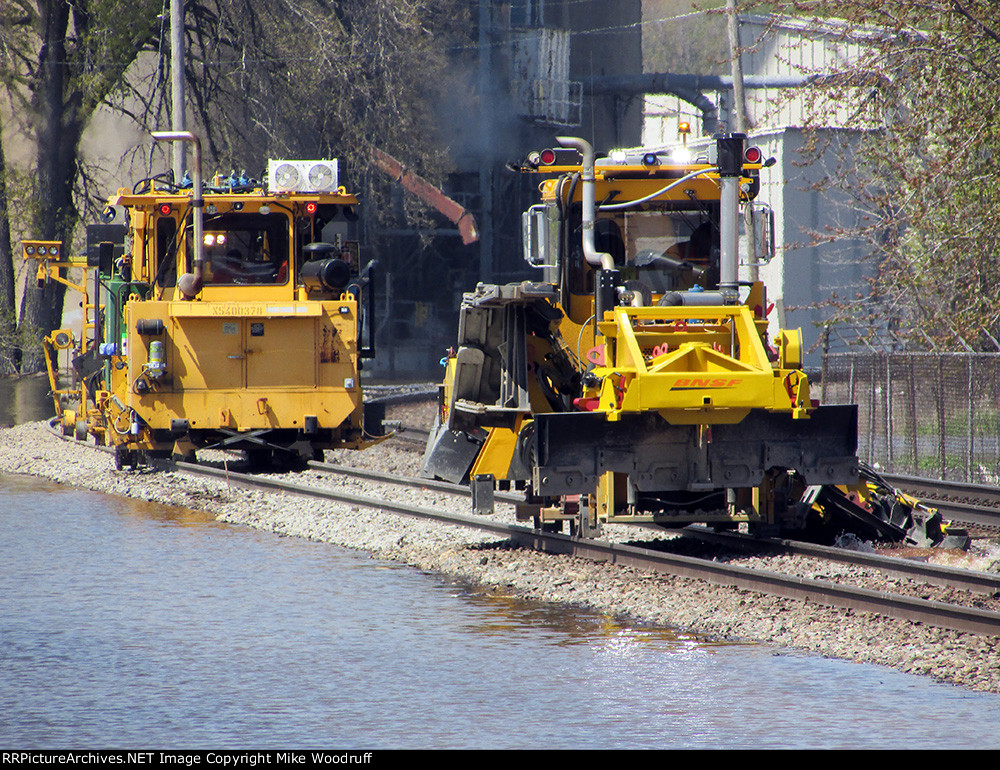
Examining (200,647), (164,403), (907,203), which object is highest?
(907,203)

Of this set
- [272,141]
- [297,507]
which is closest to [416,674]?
[297,507]

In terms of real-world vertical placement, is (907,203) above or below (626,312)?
above

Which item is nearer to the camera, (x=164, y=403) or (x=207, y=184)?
(x=164, y=403)

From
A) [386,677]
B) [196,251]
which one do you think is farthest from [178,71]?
[386,677]

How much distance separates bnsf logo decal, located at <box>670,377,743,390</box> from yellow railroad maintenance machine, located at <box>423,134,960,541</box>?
0.03 ft

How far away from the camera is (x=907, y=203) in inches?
765

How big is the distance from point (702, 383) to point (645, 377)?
0.43m

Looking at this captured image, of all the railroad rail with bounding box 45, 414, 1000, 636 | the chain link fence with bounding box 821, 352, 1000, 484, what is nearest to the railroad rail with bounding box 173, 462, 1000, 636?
the railroad rail with bounding box 45, 414, 1000, 636

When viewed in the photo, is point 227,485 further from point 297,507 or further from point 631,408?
point 631,408

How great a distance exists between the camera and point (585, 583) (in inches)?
403

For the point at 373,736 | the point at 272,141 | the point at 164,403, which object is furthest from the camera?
the point at 272,141

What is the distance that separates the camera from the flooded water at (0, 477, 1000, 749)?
665cm

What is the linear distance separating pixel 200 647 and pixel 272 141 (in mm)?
23482

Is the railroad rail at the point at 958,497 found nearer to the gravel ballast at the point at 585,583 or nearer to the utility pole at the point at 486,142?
the gravel ballast at the point at 585,583
